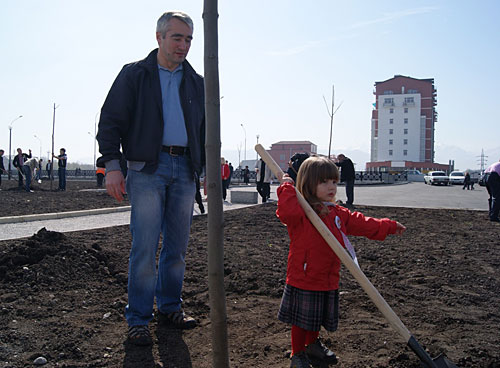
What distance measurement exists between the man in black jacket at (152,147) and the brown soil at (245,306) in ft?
1.05

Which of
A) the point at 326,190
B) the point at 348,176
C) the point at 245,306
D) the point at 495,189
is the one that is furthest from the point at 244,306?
the point at 348,176

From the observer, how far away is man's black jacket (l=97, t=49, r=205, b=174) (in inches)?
111

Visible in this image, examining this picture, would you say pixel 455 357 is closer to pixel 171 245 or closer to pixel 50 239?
pixel 171 245

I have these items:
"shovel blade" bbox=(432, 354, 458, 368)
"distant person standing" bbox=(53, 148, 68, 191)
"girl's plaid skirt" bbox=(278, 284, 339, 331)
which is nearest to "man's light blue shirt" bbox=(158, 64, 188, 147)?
"girl's plaid skirt" bbox=(278, 284, 339, 331)

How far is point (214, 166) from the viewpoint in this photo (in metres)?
2.03

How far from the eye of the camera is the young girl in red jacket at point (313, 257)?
2527 millimetres

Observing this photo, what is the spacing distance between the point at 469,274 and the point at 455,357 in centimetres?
232

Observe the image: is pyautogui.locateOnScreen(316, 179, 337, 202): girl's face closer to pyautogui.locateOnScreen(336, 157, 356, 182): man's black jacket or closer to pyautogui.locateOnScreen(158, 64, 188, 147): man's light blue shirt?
pyautogui.locateOnScreen(158, 64, 188, 147): man's light blue shirt

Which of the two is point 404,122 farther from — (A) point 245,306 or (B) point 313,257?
(B) point 313,257

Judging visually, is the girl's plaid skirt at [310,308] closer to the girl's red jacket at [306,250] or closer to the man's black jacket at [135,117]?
the girl's red jacket at [306,250]

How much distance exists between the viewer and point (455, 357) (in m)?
2.62

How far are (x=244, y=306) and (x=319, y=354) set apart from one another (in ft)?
3.55

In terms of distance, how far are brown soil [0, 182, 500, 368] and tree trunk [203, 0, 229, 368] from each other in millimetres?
697

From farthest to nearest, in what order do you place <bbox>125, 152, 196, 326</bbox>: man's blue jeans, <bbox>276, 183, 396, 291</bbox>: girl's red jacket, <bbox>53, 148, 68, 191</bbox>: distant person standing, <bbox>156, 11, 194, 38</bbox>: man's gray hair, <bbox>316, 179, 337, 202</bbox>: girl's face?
<bbox>53, 148, 68, 191</bbox>: distant person standing, <bbox>125, 152, 196, 326</bbox>: man's blue jeans, <bbox>156, 11, 194, 38</bbox>: man's gray hair, <bbox>316, 179, 337, 202</bbox>: girl's face, <bbox>276, 183, 396, 291</bbox>: girl's red jacket
